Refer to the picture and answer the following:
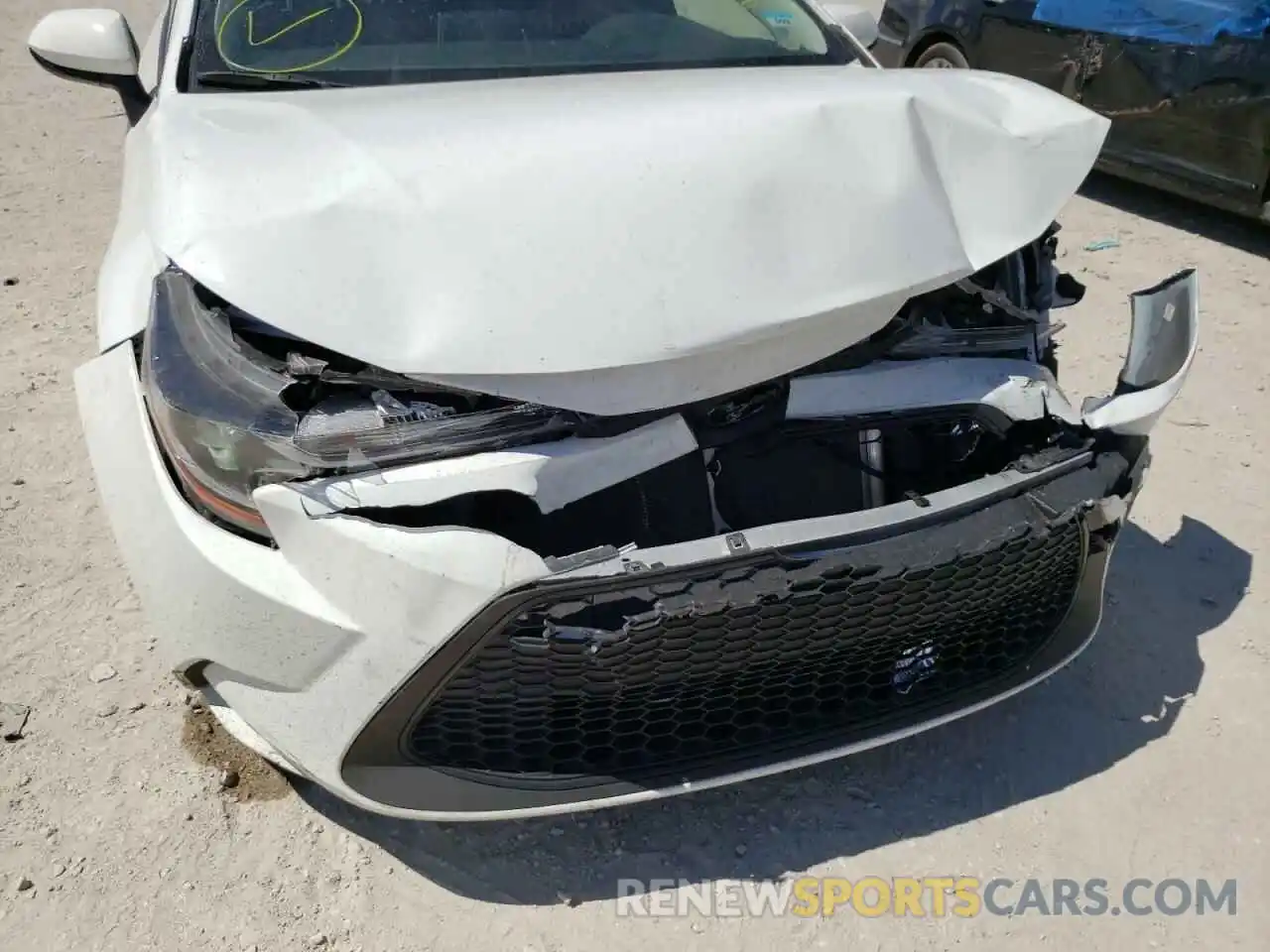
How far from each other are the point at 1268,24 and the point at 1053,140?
3062 mm

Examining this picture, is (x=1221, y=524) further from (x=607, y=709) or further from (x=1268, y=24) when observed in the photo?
(x=1268, y=24)

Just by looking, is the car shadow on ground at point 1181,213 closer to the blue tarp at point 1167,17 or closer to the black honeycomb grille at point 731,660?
the blue tarp at point 1167,17

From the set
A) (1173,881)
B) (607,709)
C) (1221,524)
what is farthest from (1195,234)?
(607,709)

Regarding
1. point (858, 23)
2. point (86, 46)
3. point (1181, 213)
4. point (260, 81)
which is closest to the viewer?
point (260, 81)

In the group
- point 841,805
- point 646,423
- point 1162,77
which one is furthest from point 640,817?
point 1162,77

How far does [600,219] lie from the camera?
6.16 ft

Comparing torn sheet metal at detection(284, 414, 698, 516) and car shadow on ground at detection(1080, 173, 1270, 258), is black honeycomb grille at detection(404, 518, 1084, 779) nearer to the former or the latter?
torn sheet metal at detection(284, 414, 698, 516)

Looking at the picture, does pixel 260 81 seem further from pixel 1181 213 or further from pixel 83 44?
pixel 1181 213

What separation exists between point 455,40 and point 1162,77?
144 inches

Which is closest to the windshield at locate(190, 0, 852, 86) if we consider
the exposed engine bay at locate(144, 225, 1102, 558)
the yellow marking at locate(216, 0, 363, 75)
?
the yellow marking at locate(216, 0, 363, 75)

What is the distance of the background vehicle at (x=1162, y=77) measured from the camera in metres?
4.57

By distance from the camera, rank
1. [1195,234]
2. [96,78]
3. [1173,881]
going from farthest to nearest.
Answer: [1195,234] → [96,78] → [1173,881]

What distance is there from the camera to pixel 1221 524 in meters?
3.17

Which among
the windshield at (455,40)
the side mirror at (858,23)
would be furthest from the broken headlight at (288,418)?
the side mirror at (858,23)
